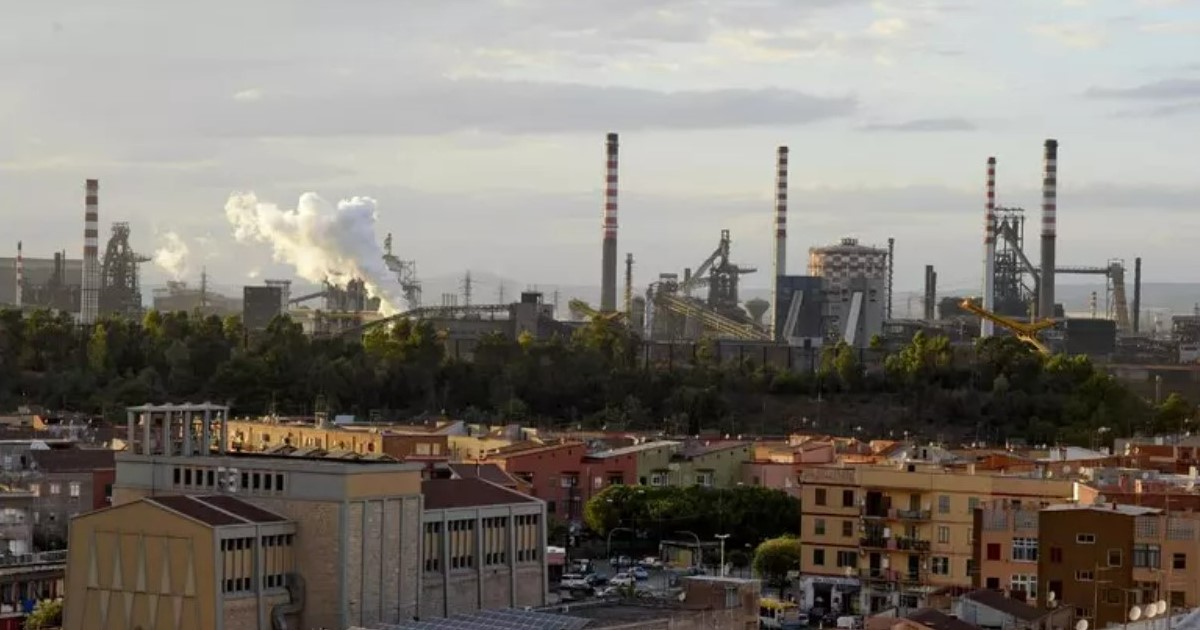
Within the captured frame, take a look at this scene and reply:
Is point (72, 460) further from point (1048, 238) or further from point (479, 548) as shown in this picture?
point (1048, 238)

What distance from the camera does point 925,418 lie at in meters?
65.7

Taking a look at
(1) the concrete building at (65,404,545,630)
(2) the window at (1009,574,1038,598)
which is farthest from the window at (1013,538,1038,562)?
(1) the concrete building at (65,404,545,630)

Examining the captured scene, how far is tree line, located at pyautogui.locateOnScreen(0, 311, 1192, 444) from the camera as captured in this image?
6419cm

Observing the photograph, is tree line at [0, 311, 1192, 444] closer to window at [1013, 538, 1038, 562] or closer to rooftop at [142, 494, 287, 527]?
window at [1013, 538, 1038, 562]

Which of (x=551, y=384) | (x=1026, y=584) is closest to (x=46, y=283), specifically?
(x=551, y=384)

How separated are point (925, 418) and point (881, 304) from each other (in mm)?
30506

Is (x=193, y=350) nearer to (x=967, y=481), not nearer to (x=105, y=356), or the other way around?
(x=105, y=356)

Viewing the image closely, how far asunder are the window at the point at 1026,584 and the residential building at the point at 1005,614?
1.99 m

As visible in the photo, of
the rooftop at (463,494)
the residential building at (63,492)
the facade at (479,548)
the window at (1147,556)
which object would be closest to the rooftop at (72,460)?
the residential building at (63,492)

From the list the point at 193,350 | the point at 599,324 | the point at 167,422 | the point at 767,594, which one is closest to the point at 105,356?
the point at 193,350

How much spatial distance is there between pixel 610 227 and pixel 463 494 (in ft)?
222

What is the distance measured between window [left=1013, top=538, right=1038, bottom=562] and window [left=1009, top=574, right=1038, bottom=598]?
194 mm

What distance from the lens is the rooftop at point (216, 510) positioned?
25.6 metres

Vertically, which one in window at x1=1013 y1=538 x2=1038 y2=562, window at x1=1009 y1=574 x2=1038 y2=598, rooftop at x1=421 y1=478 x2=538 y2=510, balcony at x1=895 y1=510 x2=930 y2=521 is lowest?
window at x1=1009 y1=574 x2=1038 y2=598
